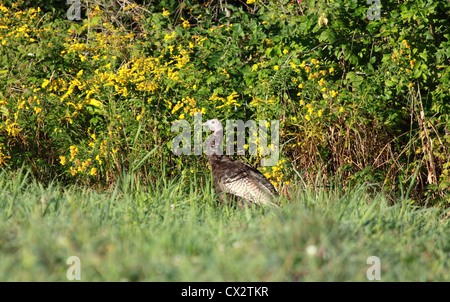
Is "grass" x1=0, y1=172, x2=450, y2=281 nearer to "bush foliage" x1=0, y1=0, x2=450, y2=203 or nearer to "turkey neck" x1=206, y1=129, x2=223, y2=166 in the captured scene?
"bush foliage" x1=0, y1=0, x2=450, y2=203

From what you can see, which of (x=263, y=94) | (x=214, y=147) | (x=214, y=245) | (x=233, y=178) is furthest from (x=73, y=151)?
(x=214, y=245)

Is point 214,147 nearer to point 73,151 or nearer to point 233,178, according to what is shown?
point 233,178

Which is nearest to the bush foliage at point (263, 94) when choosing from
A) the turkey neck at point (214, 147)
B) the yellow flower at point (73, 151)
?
the yellow flower at point (73, 151)

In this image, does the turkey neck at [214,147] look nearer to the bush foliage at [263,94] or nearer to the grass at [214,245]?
the bush foliage at [263,94]

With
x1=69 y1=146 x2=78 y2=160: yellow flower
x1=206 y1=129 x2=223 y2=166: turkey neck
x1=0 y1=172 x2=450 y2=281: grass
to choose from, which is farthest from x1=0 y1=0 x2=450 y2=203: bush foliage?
x1=0 y1=172 x2=450 y2=281: grass

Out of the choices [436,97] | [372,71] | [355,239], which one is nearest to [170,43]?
[372,71]

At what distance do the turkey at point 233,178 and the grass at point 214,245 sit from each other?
3.15 ft

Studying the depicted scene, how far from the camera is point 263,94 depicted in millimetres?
5262

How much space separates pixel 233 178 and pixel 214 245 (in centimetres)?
206

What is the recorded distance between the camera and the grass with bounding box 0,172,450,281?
253 centimetres

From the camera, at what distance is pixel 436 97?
5020 mm

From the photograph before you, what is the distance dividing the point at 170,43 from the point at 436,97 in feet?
8.72
